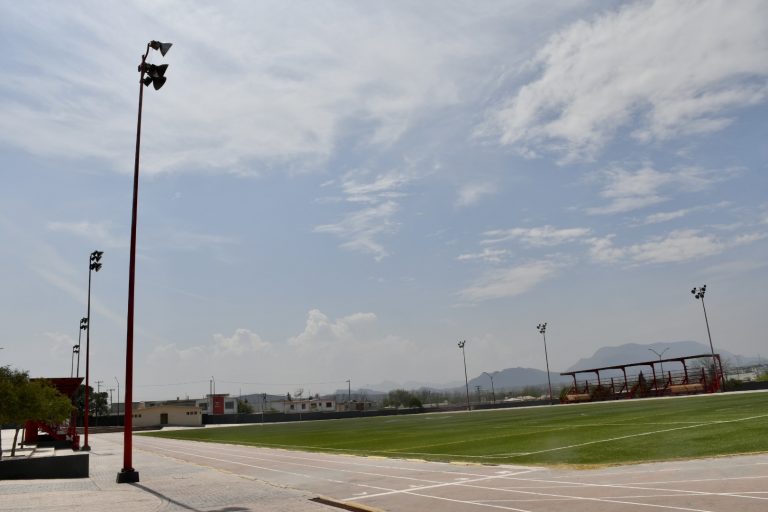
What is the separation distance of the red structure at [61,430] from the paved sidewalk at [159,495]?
65.3ft

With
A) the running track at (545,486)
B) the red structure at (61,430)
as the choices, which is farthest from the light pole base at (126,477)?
the red structure at (61,430)

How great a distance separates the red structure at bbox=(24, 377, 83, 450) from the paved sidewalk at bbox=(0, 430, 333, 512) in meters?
19.9

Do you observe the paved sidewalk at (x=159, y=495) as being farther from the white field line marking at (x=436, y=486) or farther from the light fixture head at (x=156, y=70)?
the light fixture head at (x=156, y=70)

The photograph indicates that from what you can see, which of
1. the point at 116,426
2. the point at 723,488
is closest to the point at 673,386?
the point at 723,488

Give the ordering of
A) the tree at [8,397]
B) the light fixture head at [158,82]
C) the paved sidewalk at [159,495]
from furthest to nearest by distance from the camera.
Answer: the tree at [8,397] → the light fixture head at [158,82] → the paved sidewalk at [159,495]

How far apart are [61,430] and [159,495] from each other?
45.2 m

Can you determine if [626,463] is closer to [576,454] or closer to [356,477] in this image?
[576,454]

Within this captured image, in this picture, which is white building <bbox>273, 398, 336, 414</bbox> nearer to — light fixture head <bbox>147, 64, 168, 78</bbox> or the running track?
the running track

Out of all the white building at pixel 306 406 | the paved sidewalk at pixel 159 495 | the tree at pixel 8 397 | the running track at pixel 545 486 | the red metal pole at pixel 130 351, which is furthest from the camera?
the white building at pixel 306 406

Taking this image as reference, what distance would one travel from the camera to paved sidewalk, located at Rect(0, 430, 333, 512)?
1534 centimetres

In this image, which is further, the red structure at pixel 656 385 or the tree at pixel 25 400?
the red structure at pixel 656 385

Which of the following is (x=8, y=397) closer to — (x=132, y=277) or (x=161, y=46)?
(x=132, y=277)

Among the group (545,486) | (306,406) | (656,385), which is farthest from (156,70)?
(306,406)

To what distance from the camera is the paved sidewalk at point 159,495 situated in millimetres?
15344
